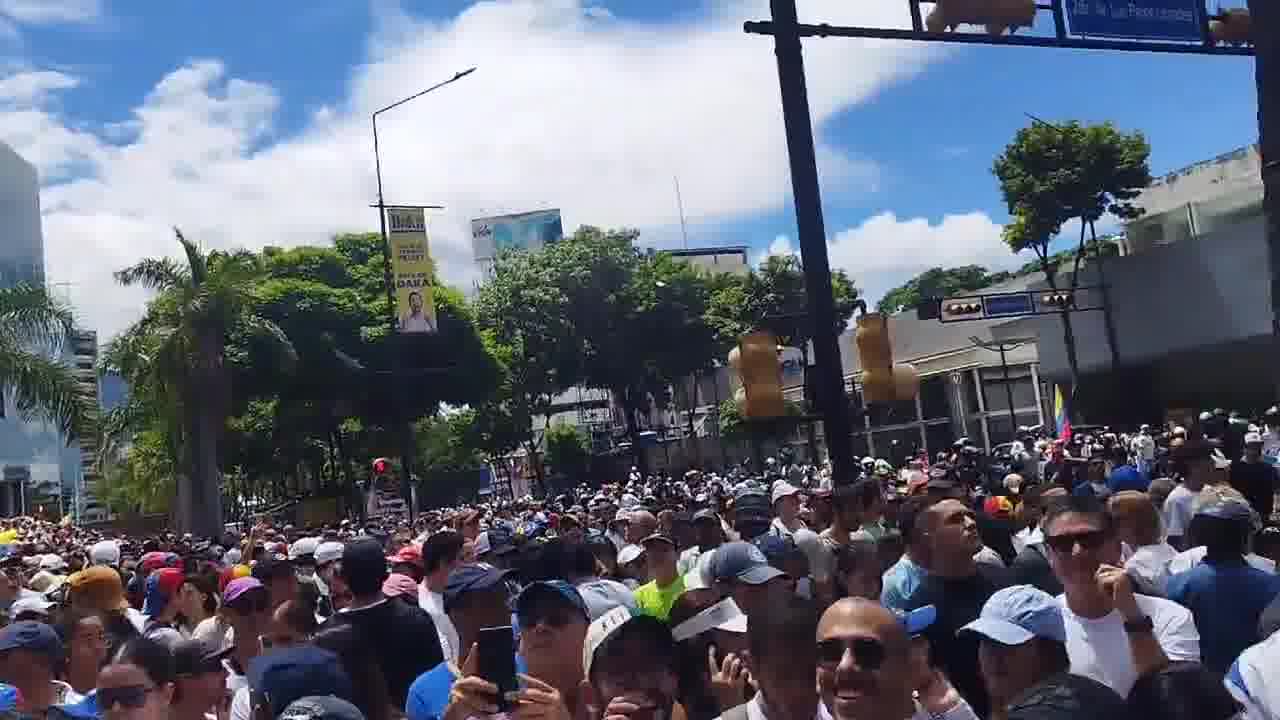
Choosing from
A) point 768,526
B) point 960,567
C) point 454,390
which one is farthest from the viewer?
point 454,390

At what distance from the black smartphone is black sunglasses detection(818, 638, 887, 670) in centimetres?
81

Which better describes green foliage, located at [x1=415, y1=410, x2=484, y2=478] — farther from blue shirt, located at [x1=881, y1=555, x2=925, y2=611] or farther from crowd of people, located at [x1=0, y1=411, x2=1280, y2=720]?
blue shirt, located at [x1=881, y1=555, x2=925, y2=611]

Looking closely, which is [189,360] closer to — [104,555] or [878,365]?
[104,555]

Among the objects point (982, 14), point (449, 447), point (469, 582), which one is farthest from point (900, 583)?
point (449, 447)

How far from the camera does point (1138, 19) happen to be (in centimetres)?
1107

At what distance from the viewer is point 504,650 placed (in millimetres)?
2949

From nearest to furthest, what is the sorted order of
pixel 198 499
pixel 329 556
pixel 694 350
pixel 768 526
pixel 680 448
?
pixel 768 526, pixel 329 556, pixel 198 499, pixel 694 350, pixel 680 448

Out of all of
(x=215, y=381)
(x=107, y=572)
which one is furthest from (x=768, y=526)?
(x=215, y=381)

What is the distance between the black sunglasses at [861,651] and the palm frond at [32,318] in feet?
68.9

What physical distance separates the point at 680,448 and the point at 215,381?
35.2 m

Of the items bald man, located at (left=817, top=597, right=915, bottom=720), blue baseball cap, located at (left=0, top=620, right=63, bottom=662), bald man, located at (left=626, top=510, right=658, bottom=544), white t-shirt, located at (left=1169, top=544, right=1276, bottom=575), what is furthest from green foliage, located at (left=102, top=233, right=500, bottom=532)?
bald man, located at (left=817, top=597, right=915, bottom=720)

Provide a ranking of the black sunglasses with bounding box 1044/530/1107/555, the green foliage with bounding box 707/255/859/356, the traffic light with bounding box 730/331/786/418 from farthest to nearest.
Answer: the green foliage with bounding box 707/255/859/356, the traffic light with bounding box 730/331/786/418, the black sunglasses with bounding box 1044/530/1107/555

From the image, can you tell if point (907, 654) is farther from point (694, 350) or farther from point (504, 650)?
point (694, 350)

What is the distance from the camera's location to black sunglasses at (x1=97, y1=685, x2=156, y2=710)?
404cm
